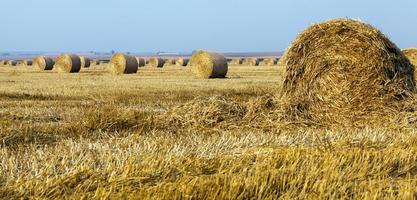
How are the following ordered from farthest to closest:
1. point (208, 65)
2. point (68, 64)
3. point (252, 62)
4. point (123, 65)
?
point (252, 62)
point (68, 64)
point (123, 65)
point (208, 65)

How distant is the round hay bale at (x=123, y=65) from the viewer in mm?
29266

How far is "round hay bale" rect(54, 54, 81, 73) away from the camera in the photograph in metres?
32.7

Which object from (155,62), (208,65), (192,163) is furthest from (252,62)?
(192,163)

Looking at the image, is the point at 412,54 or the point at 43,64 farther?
the point at 43,64

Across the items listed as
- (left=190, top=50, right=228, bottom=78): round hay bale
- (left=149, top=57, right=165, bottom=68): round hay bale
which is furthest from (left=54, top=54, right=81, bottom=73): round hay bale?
(left=149, top=57, right=165, bottom=68): round hay bale

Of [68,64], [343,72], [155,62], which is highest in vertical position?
[343,72]

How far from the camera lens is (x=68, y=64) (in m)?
32.8

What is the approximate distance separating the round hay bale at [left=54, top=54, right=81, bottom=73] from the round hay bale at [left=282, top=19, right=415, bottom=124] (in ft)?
78.7

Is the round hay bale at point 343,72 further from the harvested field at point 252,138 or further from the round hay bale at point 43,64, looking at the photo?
the round hay bale at point 43,64

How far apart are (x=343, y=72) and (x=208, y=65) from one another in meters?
15.0

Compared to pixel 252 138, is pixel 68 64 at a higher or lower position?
lower

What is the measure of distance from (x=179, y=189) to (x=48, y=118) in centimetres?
573

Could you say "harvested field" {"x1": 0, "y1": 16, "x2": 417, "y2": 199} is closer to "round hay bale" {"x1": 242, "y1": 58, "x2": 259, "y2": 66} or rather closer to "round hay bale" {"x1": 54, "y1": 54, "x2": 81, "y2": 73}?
"round hay bale" {"x1": 54, "y1": 54, "x2": 81, "y2": 73}

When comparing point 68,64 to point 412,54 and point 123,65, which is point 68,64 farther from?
point 412,54
